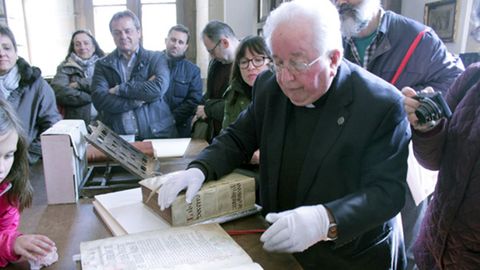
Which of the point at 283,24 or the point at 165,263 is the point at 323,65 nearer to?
the point at 283,24

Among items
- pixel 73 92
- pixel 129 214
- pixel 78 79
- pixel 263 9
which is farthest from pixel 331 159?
pixel 263 9

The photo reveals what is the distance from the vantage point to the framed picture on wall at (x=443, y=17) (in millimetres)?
1891

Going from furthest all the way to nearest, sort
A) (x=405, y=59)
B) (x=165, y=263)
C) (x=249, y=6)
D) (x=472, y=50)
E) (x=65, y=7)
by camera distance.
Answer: (x=65, y=7)
(x=249, y=6)
(x=472, y=50)
(x=405, y=59)
(x=165, y=263)

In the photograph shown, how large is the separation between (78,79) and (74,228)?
2592 mm

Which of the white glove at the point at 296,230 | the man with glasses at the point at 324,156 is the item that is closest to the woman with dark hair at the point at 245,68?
the man with glasses at the point at 324,156

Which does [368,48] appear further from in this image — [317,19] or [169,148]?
[169,148]

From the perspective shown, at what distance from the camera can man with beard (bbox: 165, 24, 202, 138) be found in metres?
3.25

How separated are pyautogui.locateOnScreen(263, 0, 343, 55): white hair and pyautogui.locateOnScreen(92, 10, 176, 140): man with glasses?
5.75 ft

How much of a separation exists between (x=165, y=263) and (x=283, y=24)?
66 cm

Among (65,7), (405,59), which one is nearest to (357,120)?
(405,59)

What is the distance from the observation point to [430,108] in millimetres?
988

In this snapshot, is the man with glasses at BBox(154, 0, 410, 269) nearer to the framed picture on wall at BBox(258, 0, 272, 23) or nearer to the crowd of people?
the crowd of people

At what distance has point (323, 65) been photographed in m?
1.04

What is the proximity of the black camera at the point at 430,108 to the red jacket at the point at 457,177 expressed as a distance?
0.16ft
